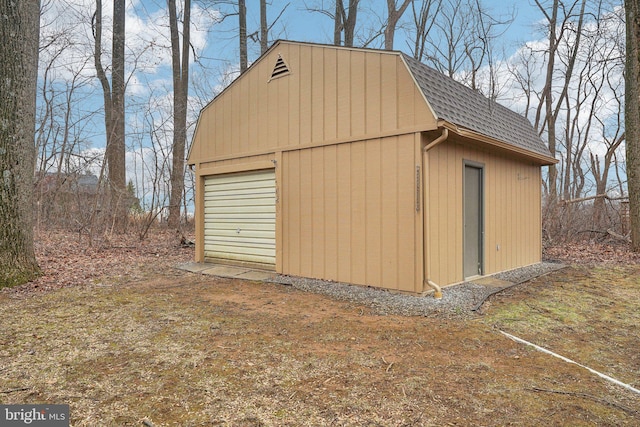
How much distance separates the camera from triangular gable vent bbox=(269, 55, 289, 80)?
20.6 ft

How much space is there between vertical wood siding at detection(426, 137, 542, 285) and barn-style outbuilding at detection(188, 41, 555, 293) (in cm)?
3

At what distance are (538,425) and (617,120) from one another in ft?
52.5

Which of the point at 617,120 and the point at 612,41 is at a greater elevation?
the point at 612,41

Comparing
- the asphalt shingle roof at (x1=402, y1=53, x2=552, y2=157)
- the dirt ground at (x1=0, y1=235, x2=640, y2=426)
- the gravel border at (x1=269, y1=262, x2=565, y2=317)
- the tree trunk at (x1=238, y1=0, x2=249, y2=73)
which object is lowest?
the dirt ground at (x1=0, y1=235, x2=640, y2=426)

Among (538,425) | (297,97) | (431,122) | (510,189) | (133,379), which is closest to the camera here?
(538,425)

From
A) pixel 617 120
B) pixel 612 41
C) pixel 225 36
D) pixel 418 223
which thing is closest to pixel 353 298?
pixel 418 223

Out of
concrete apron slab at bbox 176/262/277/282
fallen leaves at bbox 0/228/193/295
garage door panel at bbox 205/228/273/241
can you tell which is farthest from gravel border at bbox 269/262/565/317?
fallen leaves at bbox 0/228/193/295

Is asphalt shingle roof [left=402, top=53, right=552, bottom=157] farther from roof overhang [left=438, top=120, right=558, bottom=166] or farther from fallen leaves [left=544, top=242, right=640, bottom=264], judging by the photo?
fallen leaves [left=544, top=242, right=640, bottom=264]

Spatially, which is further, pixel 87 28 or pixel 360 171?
pixel 87 28

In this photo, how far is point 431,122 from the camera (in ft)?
15.1

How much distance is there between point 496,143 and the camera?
569cm

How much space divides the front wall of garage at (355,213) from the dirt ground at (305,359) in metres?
0.86

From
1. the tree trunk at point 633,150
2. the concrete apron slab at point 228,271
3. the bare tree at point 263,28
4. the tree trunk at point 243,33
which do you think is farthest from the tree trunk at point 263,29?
the tree trunk at point 633,150

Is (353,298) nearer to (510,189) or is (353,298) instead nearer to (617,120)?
(510,189)
